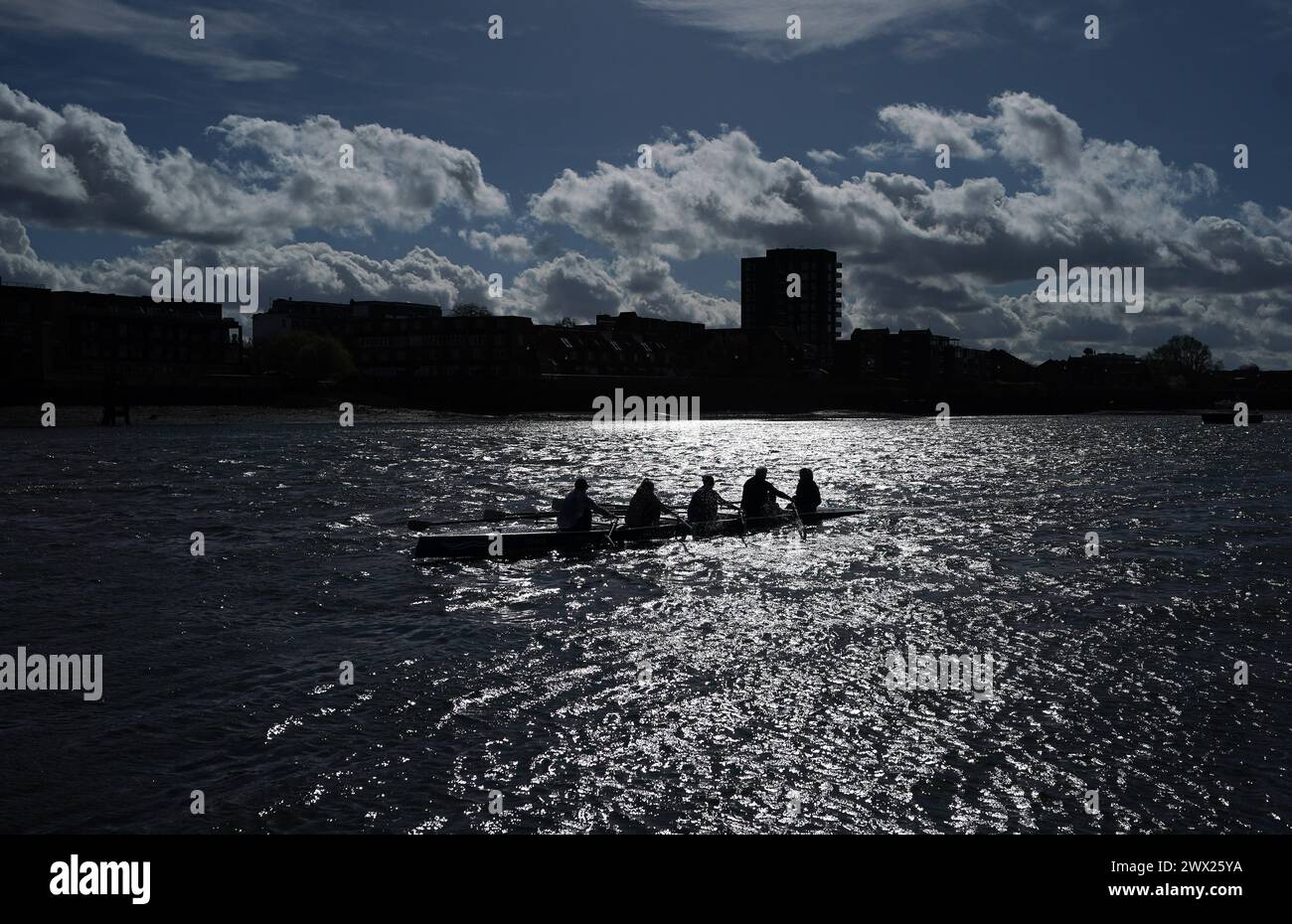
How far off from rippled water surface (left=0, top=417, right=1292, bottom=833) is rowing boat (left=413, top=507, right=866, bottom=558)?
2.40ft

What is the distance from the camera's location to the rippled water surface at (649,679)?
11914 mm

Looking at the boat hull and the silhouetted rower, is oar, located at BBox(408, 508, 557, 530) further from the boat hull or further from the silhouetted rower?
the boat hull

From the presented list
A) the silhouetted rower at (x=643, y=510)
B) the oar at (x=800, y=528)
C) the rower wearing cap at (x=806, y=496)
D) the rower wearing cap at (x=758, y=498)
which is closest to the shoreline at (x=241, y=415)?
the silhouetted rower at (x=643, y=510)

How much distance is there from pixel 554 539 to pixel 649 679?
44.3ft

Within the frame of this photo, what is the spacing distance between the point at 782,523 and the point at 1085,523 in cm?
1253

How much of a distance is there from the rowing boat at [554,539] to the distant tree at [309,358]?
11501cm

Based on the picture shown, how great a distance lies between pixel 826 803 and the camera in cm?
1177

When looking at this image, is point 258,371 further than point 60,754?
Yes

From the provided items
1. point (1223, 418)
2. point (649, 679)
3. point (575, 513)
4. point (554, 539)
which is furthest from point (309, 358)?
point (1223, 418)

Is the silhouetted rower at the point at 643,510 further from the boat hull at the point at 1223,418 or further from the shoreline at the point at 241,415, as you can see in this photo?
the boat hull at the point at 1223,418

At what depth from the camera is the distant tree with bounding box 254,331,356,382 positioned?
13838 cm
